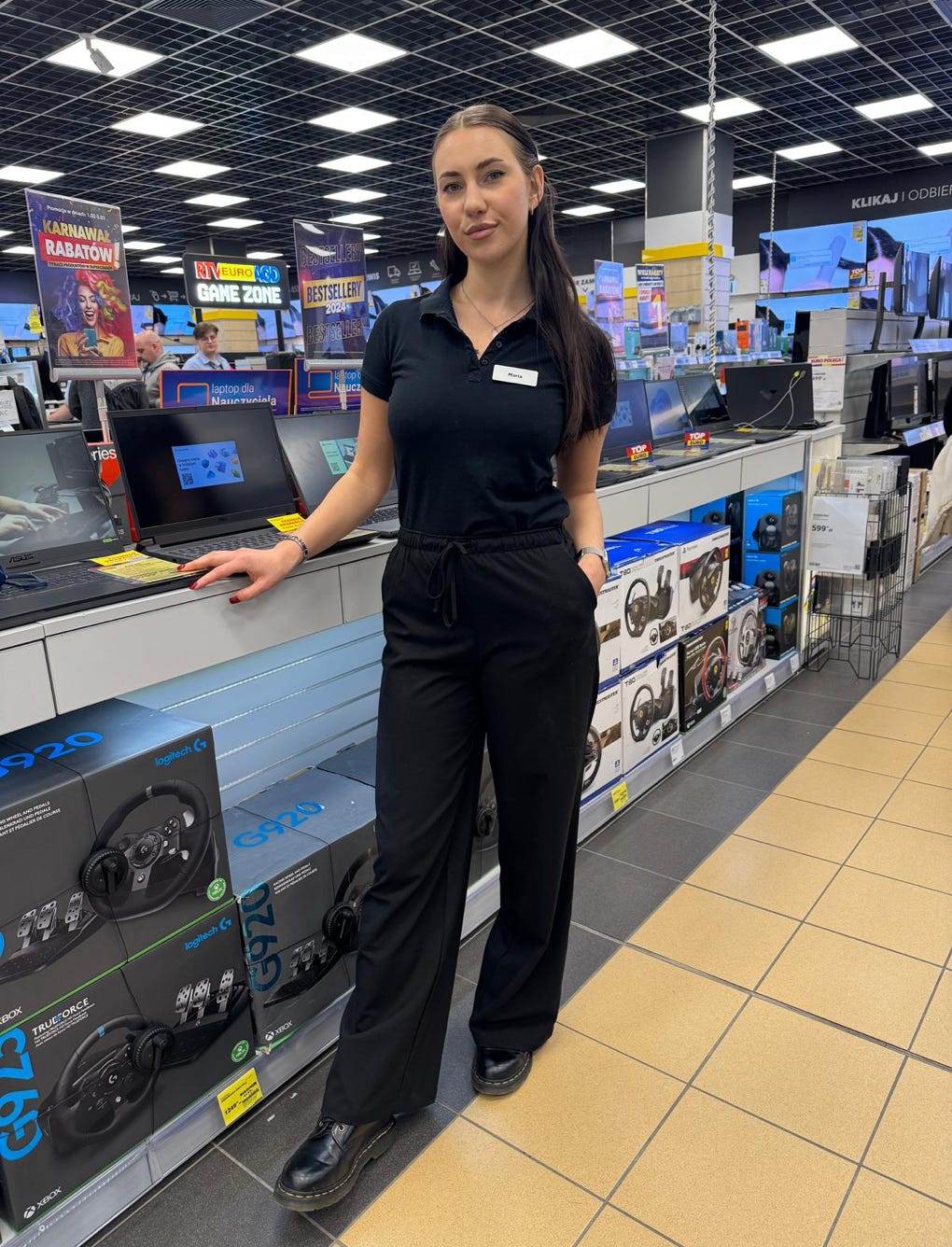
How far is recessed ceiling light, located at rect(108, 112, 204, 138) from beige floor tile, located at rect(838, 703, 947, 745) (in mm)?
8477

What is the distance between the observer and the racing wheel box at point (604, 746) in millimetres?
2621

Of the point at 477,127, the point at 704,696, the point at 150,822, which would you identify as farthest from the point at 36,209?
the point at 704,696

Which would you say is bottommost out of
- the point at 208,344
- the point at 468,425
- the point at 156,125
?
the point at 468,425

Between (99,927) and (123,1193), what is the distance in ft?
1.61

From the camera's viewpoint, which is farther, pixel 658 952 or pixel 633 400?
pixel 633 400

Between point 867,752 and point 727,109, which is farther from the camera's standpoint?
point 727,109

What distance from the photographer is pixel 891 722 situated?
3527mm

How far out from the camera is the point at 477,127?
1363 millimetres

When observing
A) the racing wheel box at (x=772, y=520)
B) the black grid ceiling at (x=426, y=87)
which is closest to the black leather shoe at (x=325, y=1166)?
the racing wheel box at (x=772, y=520)

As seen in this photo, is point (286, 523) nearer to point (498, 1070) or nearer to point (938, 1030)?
point (498, 1070)

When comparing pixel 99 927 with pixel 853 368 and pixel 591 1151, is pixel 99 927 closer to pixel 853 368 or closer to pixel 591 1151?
pixel 591 1151

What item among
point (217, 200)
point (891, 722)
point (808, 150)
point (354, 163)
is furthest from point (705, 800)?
point (217, 200)

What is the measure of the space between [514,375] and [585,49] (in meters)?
7.27

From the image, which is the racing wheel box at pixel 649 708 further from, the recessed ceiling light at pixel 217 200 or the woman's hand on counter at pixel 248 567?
the recessed ceiling light at pixel 217 200
